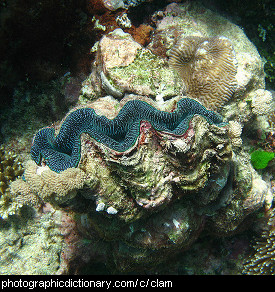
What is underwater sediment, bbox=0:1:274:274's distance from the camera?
2.71m

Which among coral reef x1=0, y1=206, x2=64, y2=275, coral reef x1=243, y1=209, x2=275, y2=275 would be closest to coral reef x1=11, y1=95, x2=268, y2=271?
coral reef x1=0, y1=206, x2=64, y2=275

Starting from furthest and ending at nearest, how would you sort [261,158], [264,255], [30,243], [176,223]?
[261,158], [264,255], [30,243], [176,223]

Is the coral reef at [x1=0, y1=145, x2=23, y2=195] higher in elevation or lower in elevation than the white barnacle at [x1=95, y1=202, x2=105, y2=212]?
lower

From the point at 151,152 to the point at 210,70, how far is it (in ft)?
7.14

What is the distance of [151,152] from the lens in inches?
109

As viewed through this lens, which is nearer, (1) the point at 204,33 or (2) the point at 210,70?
(2) the point at 210,70

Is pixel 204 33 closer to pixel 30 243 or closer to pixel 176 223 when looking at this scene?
pixel 176 223

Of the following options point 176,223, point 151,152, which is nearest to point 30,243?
point 176,223

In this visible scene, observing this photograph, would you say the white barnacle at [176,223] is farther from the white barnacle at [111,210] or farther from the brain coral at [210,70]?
the brain coral at [210,70]

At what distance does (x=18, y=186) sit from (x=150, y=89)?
233cm

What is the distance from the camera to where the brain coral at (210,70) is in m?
3.80

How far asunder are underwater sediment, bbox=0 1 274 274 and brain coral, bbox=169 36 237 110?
2 cm

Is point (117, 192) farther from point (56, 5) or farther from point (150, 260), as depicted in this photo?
point (56, 5)

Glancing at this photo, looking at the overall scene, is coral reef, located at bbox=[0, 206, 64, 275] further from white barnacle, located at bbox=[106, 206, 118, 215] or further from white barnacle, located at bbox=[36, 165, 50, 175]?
white barnacle, located at bbox=[106, 206, 118, 215]
